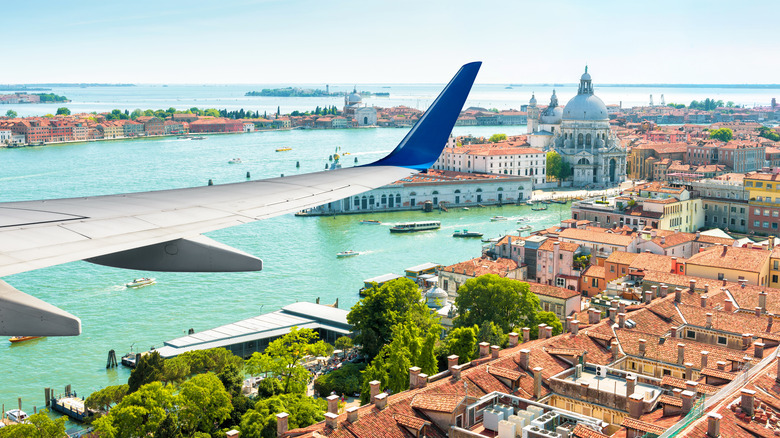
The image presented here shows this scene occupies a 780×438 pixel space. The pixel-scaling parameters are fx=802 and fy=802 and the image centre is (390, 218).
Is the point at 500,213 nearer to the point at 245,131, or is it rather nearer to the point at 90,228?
the point at 90,228

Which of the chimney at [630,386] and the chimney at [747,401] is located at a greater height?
the chimney at [747,401]

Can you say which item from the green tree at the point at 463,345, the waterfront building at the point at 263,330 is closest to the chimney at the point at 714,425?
the green tree at the point at 463,345

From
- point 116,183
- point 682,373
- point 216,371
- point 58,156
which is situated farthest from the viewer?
point 58,156

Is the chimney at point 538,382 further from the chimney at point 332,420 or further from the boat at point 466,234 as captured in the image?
the boat at point 466,234

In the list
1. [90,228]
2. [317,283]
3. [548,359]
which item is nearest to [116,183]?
[317,283]

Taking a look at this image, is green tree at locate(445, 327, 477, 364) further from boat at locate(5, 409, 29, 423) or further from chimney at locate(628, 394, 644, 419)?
boat at locate(5, 409, 29, 423)

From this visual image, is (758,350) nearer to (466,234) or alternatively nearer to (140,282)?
(140,282)
